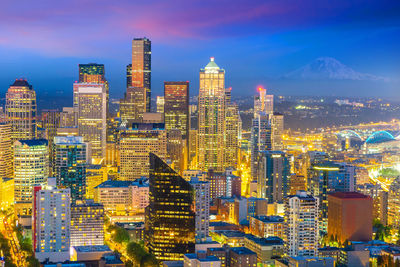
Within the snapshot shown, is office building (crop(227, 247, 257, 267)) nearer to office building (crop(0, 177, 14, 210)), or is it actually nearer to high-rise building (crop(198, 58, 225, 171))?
office building (crop(0, 177, 14, 210))

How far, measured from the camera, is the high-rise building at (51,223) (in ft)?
71.7

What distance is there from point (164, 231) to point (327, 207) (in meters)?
6.50

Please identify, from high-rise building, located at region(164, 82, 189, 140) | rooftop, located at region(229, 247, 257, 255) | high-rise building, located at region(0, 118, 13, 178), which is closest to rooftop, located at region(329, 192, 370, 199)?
rooftop, located at region(229, 247, 257, 255)

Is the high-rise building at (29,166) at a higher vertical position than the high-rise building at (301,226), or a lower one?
higher

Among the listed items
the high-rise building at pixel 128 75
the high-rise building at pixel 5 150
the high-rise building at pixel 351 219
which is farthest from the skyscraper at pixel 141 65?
the high-rise building at pixel 351 219

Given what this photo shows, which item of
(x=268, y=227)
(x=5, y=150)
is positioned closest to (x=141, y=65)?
(x=5, y=150)

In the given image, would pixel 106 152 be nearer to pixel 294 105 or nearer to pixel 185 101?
pixel 185 101

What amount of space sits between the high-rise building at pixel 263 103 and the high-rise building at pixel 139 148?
21.8ft

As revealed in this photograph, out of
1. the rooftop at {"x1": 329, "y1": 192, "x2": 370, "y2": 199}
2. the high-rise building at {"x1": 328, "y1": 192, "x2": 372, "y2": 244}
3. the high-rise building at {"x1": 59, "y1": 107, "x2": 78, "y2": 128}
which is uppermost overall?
the high-rise building at {"x1": 59, "y1": 107, "x2": 78, "y2": 128}

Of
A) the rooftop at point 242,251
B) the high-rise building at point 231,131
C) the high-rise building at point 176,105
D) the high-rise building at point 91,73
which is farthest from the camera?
the high-rise building at point 91,73

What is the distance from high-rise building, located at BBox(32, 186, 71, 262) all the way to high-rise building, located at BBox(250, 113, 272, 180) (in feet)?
57.3

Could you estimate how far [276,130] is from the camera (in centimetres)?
4284

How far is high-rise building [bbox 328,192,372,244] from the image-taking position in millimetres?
23734

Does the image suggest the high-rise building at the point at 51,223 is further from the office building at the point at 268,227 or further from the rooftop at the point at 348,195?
the rooftop at the point at 348,195
